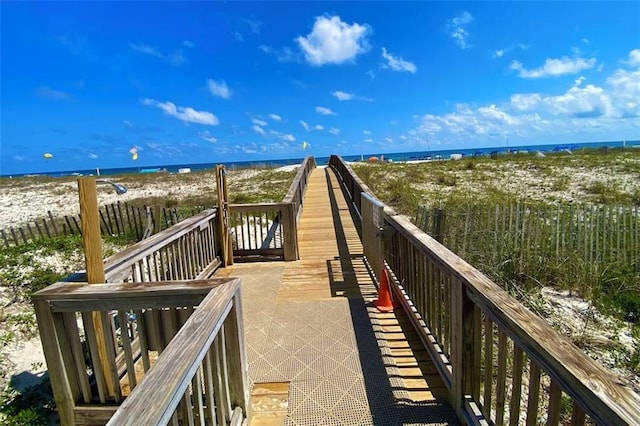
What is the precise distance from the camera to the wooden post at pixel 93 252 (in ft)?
9.04

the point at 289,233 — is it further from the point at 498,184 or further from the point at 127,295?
the point at 498,184

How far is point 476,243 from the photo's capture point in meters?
6.42

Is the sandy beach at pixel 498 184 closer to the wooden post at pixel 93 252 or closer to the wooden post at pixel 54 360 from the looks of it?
the wooden post at pixel 54 360

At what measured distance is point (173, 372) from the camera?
148 centimetres

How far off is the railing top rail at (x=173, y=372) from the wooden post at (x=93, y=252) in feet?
Result: 3.75

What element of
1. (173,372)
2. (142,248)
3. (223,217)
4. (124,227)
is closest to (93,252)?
(142,248)

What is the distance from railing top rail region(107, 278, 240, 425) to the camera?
1.22 m

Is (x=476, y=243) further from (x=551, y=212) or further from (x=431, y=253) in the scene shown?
(x=431, y=253)

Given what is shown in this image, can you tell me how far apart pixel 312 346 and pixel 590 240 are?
5.64m

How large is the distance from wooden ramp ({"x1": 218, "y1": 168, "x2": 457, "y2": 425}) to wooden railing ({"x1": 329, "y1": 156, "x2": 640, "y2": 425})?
0.25 metres

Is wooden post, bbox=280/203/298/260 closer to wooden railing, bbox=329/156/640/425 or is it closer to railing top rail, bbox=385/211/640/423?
wooden railing, bbox=329/156/640/425

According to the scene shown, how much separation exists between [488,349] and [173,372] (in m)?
1.74

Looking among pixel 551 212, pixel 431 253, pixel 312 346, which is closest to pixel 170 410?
pixel 431 253

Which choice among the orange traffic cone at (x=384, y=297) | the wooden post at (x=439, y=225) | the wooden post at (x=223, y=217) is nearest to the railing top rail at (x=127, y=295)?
the orange traffic cone at (x=384, y=297)
